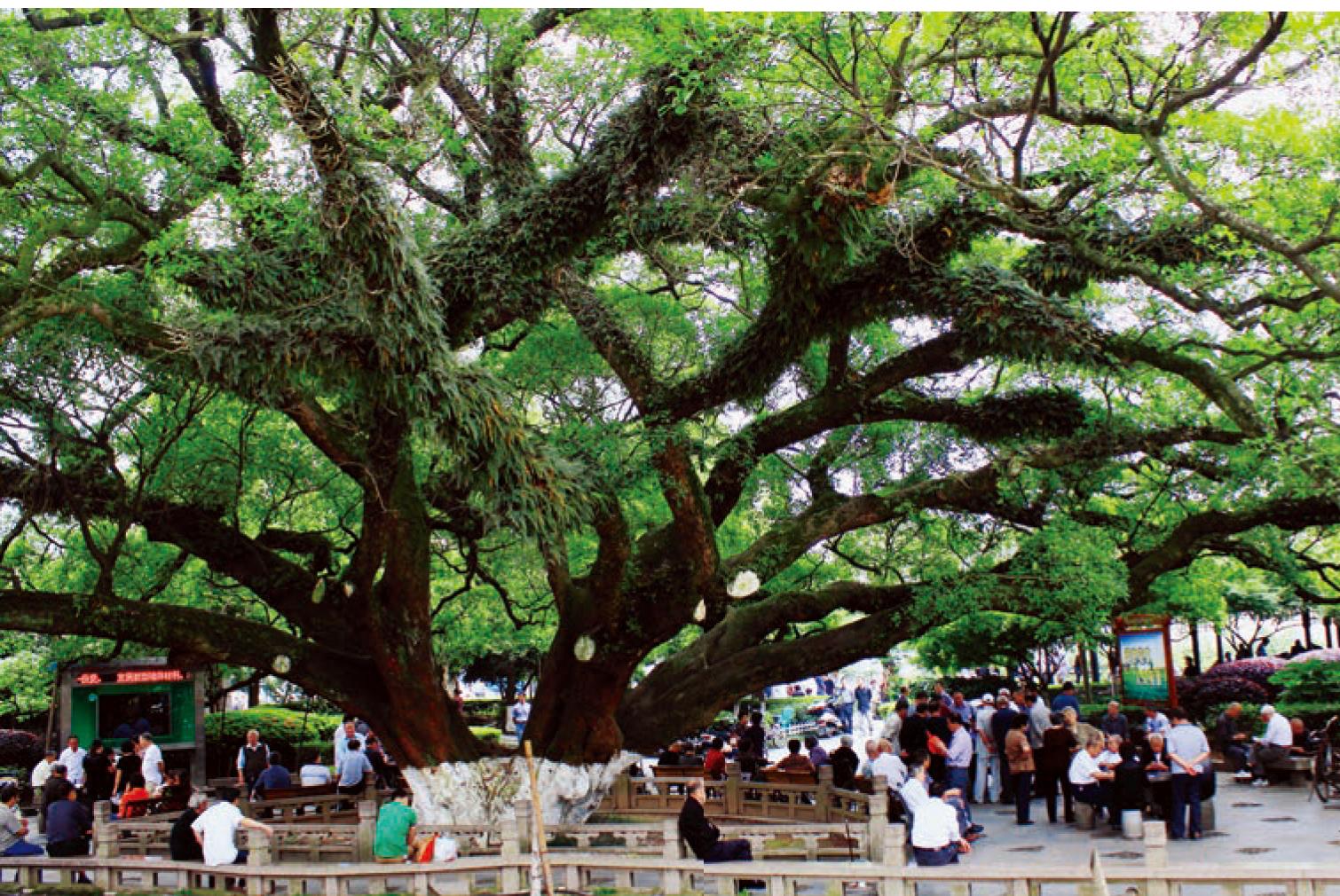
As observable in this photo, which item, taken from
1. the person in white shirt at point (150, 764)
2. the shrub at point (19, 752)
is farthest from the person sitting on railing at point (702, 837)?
the shrub at point (19, 752)

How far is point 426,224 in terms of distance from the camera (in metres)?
15.5

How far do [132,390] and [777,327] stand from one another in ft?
27.4

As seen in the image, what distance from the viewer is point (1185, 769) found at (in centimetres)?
1234

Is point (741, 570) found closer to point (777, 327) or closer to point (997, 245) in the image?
point (777, 327)

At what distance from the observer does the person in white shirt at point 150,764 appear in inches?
671

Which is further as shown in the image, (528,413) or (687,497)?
(528,413)

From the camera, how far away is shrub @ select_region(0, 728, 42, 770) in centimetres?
2583

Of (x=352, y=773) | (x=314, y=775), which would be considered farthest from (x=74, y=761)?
(x=352, y=773)

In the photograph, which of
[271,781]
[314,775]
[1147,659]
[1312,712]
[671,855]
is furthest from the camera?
[1312,712]

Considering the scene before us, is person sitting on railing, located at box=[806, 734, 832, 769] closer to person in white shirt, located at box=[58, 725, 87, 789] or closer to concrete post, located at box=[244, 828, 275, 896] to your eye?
concrete post, located at box=[244, 828, 275, 896]

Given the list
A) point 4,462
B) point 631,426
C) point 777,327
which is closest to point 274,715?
point 4,462

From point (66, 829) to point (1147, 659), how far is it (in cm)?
1562

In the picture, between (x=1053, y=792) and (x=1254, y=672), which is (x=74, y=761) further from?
(x=1254, y=672)

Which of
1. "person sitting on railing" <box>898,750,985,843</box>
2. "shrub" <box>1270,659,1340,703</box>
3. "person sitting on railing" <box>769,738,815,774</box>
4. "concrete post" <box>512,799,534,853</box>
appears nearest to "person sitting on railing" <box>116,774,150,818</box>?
"concrete post" <box>512,799,534,853</box>
